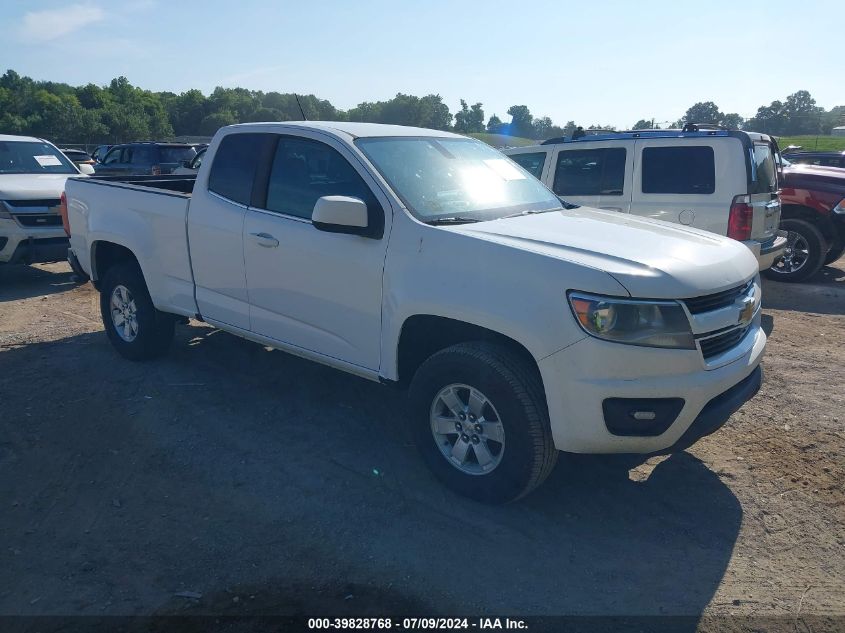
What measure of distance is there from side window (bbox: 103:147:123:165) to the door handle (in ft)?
43.9

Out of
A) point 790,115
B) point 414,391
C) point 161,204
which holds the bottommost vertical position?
point 414,391

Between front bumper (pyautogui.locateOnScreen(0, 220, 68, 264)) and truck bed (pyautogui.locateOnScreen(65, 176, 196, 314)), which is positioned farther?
front bumper (pyautogui.locateOnScreen(0, 220, 68, 264))

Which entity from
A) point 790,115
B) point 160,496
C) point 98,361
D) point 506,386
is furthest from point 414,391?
point 790,115

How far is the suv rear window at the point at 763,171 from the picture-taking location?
736cm

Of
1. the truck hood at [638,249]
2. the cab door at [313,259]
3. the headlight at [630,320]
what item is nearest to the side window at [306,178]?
the cab door at [313,259]

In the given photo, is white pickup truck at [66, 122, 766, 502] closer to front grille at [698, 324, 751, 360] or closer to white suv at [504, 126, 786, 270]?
front grille at [698, 324, 751, 360]

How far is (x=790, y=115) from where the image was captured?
216ft

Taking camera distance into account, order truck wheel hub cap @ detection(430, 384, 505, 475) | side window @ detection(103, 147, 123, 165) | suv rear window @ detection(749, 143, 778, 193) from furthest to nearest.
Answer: side window @ detection(103, 147, 123, 165) < suv rear window @ detection(749, 143, 778, 193) < truck wheel hub cap @ detection(430, 384, 505, 475)

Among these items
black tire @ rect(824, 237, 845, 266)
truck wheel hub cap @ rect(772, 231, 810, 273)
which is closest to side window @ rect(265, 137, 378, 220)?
truck wheel hub cap @ rect(772, 231, 810, 273)

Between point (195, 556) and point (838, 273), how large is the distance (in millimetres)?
10238

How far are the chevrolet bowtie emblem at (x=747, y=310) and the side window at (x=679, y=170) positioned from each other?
414cm

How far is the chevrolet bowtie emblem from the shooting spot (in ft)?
11.6

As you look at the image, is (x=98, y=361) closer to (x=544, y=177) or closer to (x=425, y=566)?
(x=425, y=566)

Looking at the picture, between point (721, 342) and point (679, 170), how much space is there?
4.79 metres
